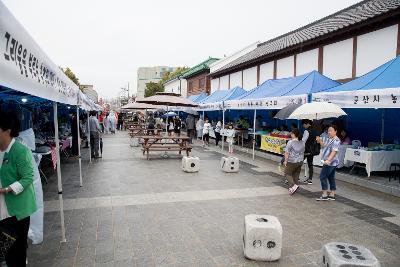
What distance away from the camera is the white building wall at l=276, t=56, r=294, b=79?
16025mm

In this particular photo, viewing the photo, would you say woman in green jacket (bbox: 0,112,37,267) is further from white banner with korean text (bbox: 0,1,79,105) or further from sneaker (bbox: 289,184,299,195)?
sneaker (bbox: 289,184,299,195)

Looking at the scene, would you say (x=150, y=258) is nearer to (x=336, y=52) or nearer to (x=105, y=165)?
(x=105, y=165)

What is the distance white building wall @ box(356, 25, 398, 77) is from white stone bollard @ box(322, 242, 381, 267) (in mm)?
9369

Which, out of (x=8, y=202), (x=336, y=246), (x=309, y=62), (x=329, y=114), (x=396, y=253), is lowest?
(x=396, y=253)

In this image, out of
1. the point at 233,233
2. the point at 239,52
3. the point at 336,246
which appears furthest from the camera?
the point at 239,52

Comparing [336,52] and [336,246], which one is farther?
[336,52]

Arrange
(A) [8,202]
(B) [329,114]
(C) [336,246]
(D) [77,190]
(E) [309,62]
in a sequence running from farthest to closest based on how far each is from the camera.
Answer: (E) [309,62] < (B) [329,114] < (D) [77,190] < (C) [336,246] < (A) [8,202]

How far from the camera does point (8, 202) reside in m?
2.96

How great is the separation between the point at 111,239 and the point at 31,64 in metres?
2.89

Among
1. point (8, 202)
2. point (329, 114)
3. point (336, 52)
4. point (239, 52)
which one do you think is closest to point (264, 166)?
point (329, 114)

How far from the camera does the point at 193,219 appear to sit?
5.73 m

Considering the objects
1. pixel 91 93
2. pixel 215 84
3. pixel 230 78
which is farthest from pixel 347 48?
pixel 91 93

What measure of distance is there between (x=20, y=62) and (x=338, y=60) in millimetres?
12935

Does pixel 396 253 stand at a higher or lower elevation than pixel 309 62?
lower
